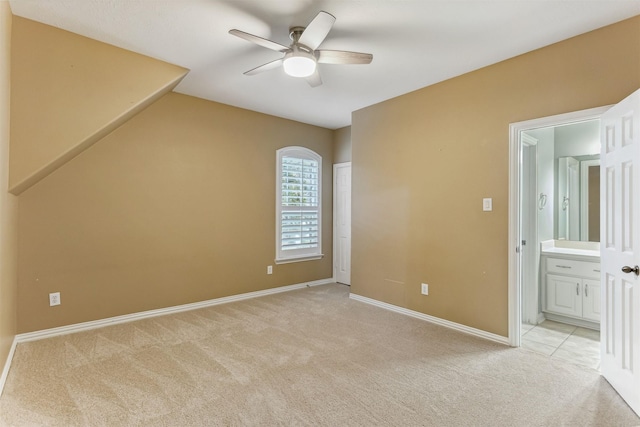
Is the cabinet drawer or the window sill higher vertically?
the cabinet drawer

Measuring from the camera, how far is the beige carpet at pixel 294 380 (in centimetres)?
196

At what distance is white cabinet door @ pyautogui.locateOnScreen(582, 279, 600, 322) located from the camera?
3.38 meters

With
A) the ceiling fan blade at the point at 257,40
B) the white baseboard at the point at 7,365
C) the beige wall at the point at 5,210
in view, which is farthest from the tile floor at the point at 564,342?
the beige wall at the point at 5,210

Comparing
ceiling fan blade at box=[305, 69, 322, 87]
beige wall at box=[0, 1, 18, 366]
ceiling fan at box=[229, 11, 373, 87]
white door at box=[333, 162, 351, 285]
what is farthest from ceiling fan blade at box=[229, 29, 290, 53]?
white door at box=[333, 162, 351, 285]

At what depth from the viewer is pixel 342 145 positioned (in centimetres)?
542

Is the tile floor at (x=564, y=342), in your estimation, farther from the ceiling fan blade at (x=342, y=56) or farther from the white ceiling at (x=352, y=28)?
the ceiling fan blade at (x=342, y=56)

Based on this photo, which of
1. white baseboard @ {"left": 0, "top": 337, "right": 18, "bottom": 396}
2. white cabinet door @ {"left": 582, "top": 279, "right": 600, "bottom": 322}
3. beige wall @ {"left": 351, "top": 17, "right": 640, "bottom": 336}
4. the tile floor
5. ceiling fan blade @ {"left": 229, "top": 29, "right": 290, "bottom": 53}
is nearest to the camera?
ceiling fan blade @ {"left": 229, "top": 29, "right": 290, "bottom": 53}

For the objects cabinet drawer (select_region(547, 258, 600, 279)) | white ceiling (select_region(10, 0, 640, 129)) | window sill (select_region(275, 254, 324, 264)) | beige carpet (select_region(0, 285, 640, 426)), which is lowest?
beige carpet (select_region(0, 285, 640, 426))

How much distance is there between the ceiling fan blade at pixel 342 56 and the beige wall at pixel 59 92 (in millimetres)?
1727

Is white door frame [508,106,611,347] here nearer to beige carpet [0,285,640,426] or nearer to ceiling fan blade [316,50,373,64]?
beige carpet [0,285,640,426]

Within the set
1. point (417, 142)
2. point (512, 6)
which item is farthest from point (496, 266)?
point (512, 6)

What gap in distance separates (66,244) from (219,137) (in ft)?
6.85

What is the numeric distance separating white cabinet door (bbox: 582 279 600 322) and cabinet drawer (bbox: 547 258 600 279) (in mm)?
78

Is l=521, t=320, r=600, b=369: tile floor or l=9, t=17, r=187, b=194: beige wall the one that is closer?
l=9, t=17, r=187, b=194: beige wall
